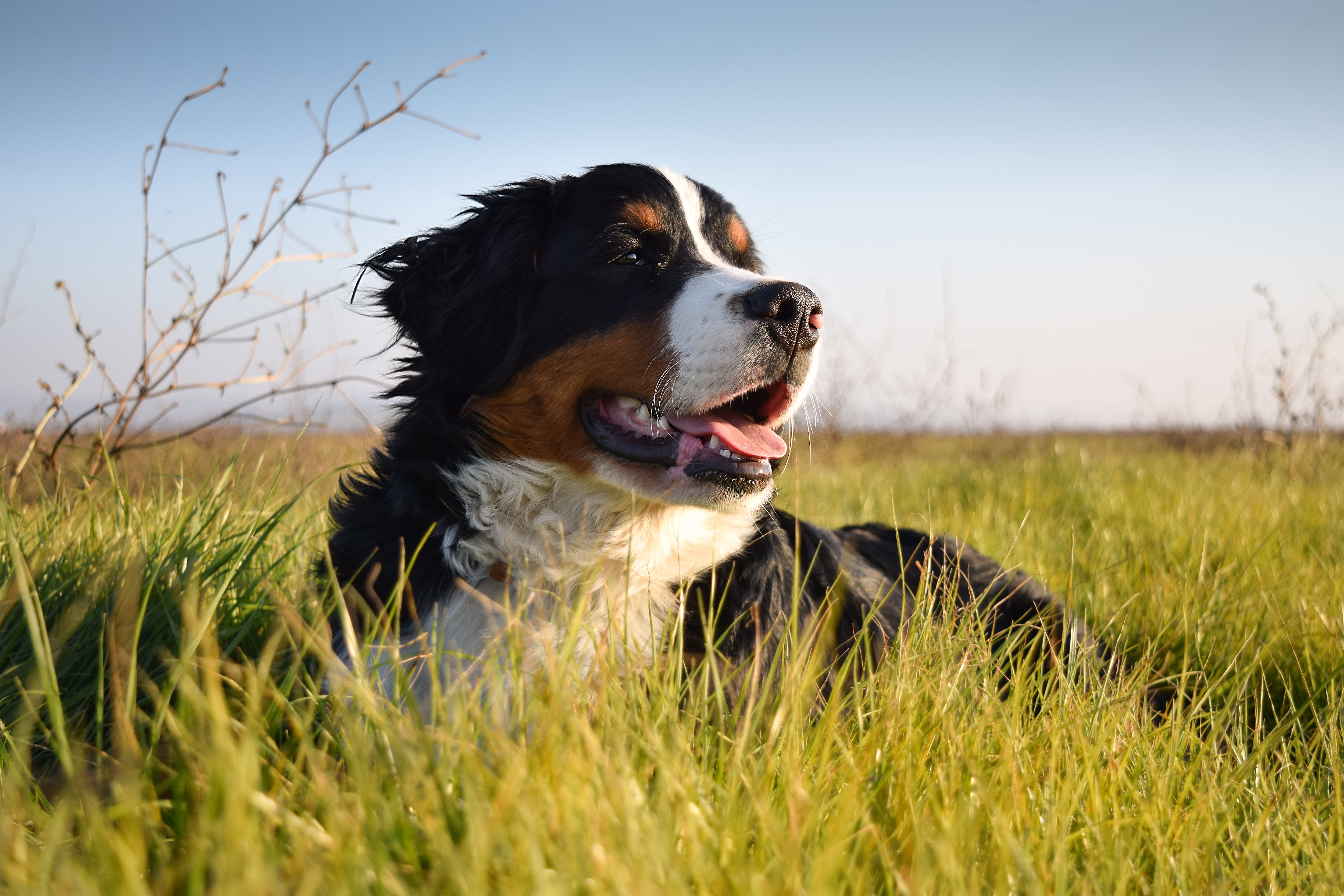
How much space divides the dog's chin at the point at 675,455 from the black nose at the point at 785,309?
168 mm

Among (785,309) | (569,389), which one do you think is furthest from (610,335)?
(785,309)

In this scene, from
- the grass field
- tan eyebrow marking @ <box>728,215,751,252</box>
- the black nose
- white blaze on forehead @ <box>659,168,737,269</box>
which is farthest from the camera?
tan eyebrow marking @ <box>728,215,751,252</box>

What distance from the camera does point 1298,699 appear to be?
120 inches

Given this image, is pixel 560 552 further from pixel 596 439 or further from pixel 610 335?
pixel 610 335

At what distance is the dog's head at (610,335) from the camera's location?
253cm

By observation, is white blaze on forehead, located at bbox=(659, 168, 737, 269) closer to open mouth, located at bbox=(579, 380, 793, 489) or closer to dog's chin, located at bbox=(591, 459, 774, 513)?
open mouth, located at bbox=(579, 380, 793, 489)

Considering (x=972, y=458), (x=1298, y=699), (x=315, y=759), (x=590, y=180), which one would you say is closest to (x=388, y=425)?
(x=590, y=180)

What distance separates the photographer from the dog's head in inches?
99.7

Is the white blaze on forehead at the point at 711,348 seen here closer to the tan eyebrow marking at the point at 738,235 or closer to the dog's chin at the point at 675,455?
the dog's chin at the point at 675,455

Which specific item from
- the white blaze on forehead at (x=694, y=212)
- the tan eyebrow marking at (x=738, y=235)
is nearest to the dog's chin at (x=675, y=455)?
the white blaze on forehead at (x=694, y=212)

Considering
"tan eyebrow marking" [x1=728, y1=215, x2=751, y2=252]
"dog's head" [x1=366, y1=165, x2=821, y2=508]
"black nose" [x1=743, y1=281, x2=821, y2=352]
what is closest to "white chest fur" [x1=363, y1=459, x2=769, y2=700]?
"dog's head" [x1=366, y1=165, x2=821, y2=508]

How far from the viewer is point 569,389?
104 inches

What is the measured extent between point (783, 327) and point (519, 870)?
1746 millimetres

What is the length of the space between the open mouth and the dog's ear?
339mm
